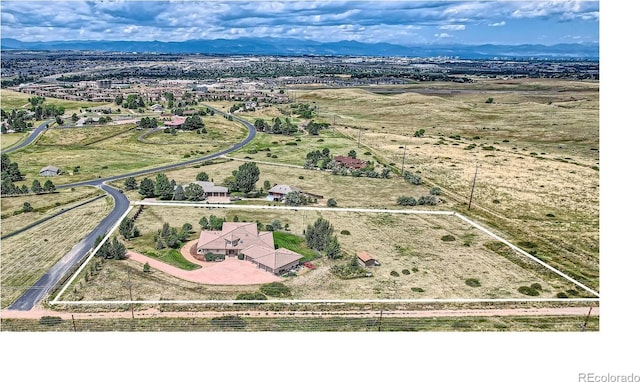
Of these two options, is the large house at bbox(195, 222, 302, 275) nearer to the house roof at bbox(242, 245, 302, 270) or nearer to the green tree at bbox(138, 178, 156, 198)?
the house roof at bbox(242, 245, 302, 270)

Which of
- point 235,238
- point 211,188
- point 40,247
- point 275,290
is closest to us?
point 275,290

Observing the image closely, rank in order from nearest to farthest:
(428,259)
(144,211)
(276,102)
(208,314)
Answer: (208,314) < (428,259) < (144,211) < (276,102)

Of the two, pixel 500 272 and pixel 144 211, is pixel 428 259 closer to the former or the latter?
pixel 500 272

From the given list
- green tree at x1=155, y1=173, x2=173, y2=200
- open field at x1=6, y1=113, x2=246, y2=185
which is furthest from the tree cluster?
open field at x1=6, y1=113, x2=246, y2=185

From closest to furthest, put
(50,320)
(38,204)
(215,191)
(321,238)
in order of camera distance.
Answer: (50,320), (321,238), (38,204), (215,191)

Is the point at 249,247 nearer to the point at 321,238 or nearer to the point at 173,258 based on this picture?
the point at 173,258

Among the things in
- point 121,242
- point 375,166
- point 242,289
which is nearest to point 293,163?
point 375,166

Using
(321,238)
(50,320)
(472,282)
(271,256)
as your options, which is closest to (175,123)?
(321,238)

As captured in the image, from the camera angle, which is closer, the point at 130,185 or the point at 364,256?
the point at 364,256
